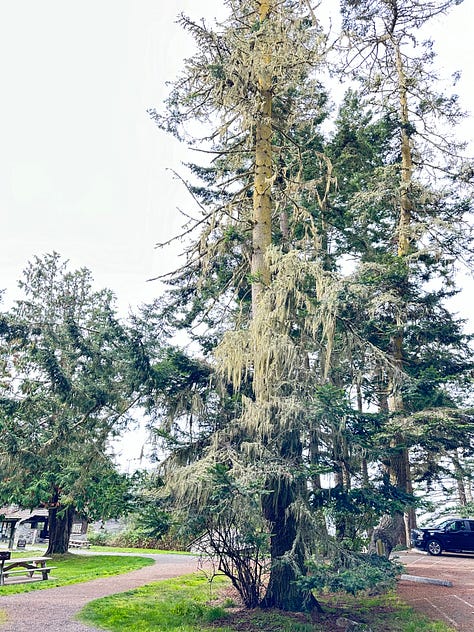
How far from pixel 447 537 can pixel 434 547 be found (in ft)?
2.06

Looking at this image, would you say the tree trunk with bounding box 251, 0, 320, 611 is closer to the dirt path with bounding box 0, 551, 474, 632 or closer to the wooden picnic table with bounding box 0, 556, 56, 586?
the dirt path with bounding box 0, 551, 474, 632

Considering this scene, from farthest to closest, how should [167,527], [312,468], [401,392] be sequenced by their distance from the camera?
[401,392], [312,468], [167,527]

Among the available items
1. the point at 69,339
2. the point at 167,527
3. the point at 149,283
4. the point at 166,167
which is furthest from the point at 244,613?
the point at 166,167

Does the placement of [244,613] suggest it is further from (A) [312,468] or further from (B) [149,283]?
(B) [149,283]

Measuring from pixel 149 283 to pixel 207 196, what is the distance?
3794 millimetres

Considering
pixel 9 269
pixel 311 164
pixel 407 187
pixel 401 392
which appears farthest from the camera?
pixel 9 269

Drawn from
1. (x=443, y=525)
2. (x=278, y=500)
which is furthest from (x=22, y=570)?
(x=443, y=525)

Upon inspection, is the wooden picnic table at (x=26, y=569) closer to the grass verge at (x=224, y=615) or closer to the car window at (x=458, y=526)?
the grass verge at (x=224, y=615)

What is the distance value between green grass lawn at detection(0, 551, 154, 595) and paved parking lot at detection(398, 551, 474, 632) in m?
7.85

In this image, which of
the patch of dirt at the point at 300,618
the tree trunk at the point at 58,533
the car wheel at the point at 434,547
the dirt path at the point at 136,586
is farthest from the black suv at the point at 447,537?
the tree trunk at the point at 58,533

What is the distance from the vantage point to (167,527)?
5871 millimetres

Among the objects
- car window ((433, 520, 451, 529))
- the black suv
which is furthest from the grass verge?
car window ((433, 520, 451, 529))

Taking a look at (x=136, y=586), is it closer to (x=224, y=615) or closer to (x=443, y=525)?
(x=224, y=615)

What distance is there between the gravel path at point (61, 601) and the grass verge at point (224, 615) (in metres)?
0.33
